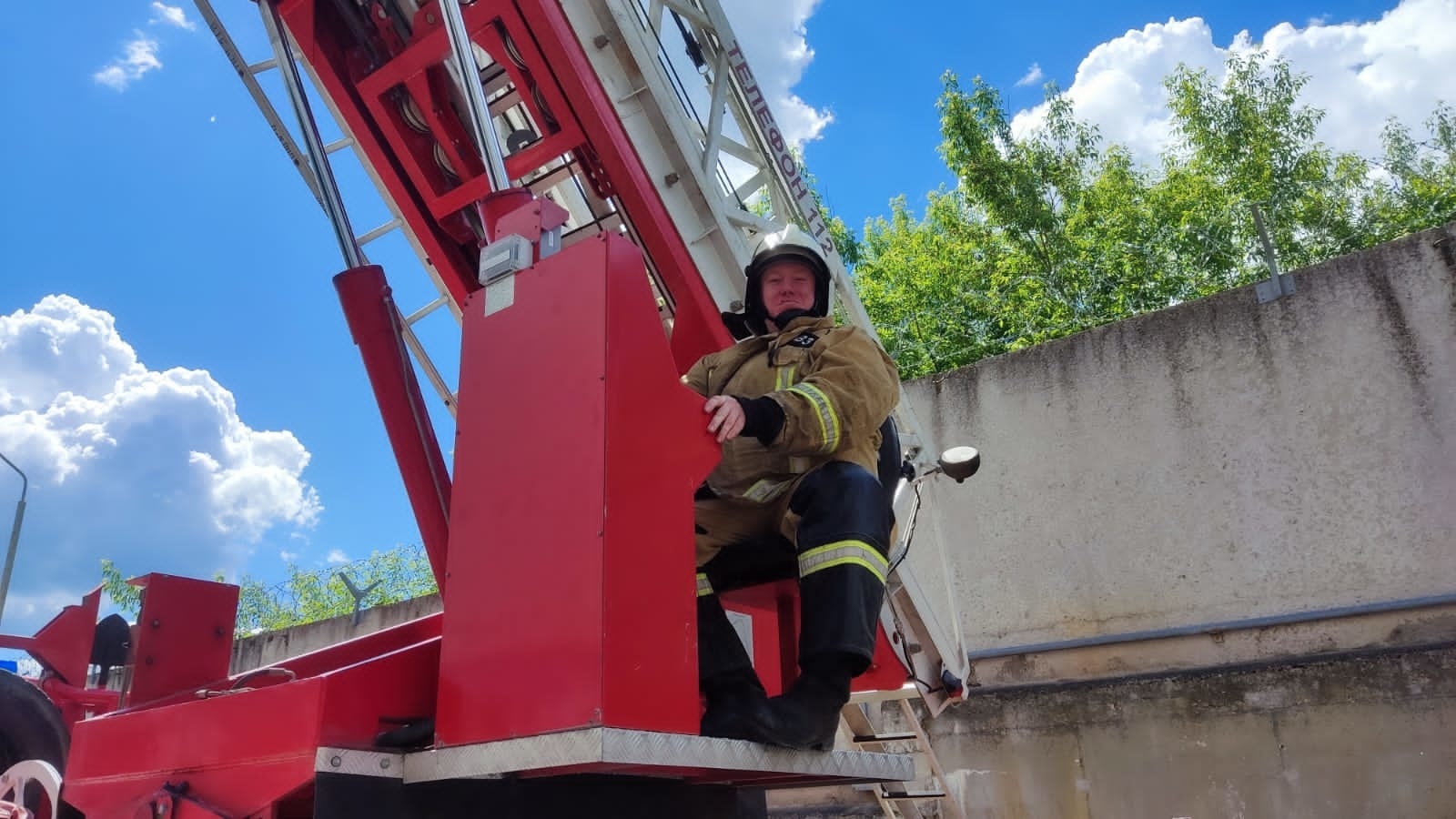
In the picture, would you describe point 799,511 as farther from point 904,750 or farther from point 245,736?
point 904,750

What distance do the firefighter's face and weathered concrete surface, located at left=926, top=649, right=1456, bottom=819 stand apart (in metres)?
3.86

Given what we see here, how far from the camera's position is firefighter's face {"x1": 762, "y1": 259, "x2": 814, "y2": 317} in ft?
10.6

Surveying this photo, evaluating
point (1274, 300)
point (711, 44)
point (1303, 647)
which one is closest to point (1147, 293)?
point (1274, 300)

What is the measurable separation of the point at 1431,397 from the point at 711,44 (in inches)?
164

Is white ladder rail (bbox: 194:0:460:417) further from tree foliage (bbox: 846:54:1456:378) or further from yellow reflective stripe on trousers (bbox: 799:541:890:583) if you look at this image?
tree foliage (bbox: 846:54:1456:378)

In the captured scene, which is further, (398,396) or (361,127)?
(361,127)

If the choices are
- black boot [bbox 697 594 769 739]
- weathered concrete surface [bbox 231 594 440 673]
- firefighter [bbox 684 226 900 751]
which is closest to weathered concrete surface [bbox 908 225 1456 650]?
firefighter [bbox 684 226 900 751]

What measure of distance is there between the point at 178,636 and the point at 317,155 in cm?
154

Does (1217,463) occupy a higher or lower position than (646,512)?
higher

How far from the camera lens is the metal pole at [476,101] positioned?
251 centimetres

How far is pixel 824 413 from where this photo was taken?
2502 mm

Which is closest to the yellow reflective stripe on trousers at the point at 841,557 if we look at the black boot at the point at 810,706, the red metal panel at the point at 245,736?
the black boot at the point at 810,706

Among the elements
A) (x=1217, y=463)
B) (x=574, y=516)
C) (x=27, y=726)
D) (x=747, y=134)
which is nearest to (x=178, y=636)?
(x=27, y=726)

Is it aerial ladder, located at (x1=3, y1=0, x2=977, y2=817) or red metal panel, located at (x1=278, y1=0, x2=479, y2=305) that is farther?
red metal panel, located at (x1=278, y1=0, x2=479, y2=305)
